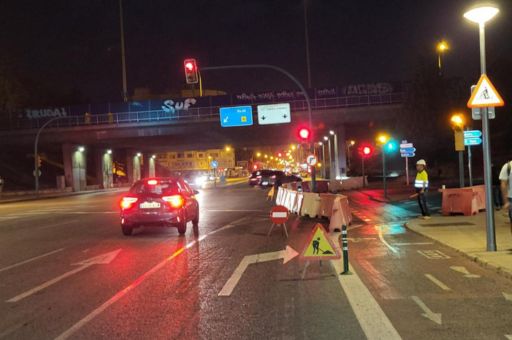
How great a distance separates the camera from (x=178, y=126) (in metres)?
56.4

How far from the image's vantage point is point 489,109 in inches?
414

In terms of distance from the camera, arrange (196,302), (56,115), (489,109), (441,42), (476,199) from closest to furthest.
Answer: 1. (196,302)
2. (489,109)
3. (476,199)
4. (441,42)
5. (56,115)

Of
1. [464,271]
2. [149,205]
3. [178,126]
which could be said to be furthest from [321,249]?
[178,126]

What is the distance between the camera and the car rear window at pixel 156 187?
15023 mm

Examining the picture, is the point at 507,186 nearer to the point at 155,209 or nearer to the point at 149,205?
the point at 155,209

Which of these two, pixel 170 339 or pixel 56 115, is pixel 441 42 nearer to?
pixel 170 339

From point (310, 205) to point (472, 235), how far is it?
7163mm

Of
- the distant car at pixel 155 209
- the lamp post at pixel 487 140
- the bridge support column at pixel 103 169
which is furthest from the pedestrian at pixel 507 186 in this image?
the bridge support column at pixel 103 169

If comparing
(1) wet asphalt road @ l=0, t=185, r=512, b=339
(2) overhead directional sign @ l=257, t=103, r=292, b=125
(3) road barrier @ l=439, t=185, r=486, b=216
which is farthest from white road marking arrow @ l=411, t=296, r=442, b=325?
(2) overhead directional sign @ l=257, t=103, r=292, b=125

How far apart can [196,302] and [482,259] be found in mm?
5293

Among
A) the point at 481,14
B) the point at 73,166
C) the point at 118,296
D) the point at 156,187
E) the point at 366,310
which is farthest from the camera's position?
the point at 73,166

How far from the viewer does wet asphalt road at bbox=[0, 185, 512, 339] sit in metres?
6.02

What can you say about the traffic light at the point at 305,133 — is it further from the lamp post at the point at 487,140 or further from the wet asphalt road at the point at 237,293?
the lamp post at the point at 487,140

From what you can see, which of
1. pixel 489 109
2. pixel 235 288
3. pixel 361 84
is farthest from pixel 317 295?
pixel 361 84
